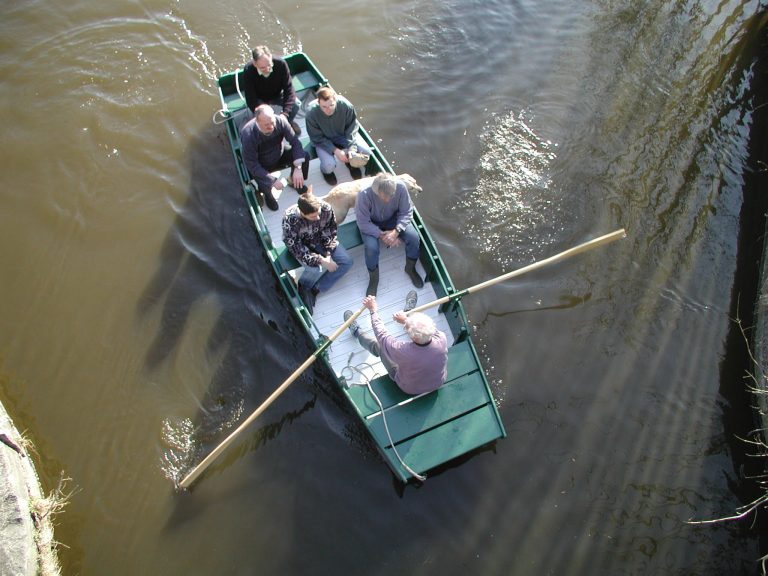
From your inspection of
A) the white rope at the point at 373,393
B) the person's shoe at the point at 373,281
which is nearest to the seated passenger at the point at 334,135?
the person's shoe at the point at 373,281

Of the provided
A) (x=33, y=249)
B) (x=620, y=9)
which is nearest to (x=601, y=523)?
(x=33, y=249)

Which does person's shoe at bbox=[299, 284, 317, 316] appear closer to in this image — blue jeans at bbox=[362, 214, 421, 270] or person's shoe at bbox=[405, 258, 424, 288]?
blue jeans at bbox=[362, 214, 421, 270]

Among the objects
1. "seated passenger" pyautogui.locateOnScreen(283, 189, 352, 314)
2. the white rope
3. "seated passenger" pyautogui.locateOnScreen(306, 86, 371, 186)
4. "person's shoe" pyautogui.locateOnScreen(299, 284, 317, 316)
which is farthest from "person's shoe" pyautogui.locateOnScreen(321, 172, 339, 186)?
the white rope

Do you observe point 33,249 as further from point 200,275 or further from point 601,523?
point 601,523

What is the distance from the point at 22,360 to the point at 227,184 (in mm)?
4160

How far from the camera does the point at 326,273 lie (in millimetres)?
7820

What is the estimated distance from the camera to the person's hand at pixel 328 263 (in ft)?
A: 25.0

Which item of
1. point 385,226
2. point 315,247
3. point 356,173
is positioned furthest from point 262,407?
Result: point 356,173

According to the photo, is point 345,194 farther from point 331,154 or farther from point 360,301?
point 360,301

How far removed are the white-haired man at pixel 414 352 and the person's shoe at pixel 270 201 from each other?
2427 millimetres

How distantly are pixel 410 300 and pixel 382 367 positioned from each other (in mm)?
1006

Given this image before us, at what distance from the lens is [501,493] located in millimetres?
7488

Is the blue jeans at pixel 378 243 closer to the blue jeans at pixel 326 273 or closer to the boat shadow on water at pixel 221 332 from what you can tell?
the blue jeans at pixel 326 273

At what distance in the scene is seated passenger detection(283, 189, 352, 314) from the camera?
7.36 meters
